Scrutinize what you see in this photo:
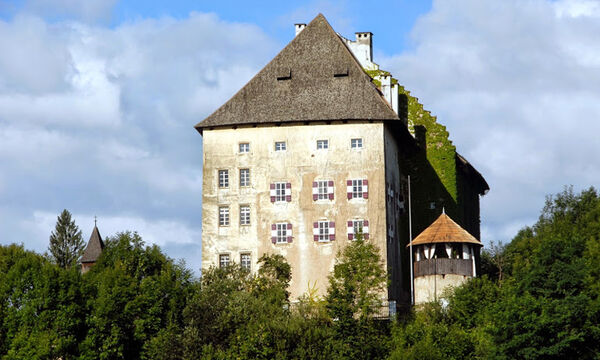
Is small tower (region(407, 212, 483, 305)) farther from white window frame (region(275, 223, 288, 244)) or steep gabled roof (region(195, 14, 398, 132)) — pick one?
white window frame (region(275, 223, 288, 244))

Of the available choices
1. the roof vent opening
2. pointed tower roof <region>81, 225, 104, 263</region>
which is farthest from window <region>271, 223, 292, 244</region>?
pointed tower roof <region>81, 225, 104, 263</region>

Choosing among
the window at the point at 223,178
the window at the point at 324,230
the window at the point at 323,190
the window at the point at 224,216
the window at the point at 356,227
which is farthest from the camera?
the window at the point at 223,178

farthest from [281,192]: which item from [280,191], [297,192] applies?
[297,192]

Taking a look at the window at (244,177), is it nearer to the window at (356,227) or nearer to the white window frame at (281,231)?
the white window frame at (281,231)

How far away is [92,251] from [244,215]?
26.4 metres

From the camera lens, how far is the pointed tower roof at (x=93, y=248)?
8575 centimetres

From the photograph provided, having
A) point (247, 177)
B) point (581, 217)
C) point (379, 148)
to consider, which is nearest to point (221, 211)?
point (247, 177)

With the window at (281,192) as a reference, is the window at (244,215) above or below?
below

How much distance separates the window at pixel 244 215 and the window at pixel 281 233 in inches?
56.7

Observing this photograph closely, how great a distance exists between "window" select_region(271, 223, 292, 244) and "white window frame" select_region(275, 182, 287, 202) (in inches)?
54.2

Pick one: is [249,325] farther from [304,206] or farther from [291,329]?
[304,206]

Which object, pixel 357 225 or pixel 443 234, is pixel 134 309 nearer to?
pixel 357 225

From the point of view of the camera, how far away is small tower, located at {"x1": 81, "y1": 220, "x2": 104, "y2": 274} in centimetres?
8550

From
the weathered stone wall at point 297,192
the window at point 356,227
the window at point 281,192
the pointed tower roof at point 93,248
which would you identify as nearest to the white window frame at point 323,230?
the weathered stone wall at point 297,192
